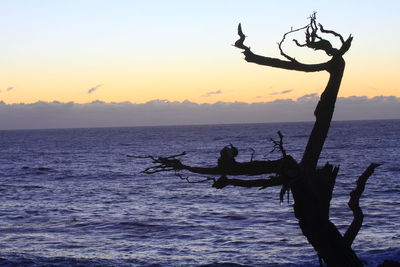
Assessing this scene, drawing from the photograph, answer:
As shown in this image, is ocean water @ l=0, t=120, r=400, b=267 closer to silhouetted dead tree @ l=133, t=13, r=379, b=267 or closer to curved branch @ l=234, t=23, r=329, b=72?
silhouetted dead tree @ l=133, t=13, r=379, b=267

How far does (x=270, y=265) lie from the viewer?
20.8 m

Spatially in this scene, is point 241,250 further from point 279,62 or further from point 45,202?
point 45,202

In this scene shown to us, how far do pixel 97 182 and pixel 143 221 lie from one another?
24.7 meters

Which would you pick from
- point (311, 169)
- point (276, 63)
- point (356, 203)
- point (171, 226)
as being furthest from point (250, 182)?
point (171, 226)

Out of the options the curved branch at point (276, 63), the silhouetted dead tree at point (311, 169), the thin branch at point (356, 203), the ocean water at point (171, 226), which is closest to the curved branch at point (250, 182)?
the silhouetted dead tree at point (311, 169)

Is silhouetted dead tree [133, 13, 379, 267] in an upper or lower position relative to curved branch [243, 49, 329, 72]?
lower

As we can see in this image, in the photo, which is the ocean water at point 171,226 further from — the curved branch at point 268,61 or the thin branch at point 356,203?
the curved branch at point 268,61

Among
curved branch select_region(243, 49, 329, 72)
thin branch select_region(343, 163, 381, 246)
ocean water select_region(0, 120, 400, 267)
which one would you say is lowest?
ocean water select_region(0, 120, 400, 267)

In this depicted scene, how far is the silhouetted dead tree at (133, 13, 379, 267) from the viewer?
7133mm

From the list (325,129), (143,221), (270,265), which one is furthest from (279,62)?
(143,221)

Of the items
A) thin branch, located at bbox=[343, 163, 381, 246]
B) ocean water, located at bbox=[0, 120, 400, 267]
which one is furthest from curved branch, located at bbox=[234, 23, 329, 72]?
ocean water, located at bbox=[0, 120, 400, 267]

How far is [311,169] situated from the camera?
24.5ft

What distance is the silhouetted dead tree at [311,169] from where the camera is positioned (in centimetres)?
713

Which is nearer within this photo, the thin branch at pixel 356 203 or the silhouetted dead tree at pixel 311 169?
the silhouetted dead tree at pixel 311 169
